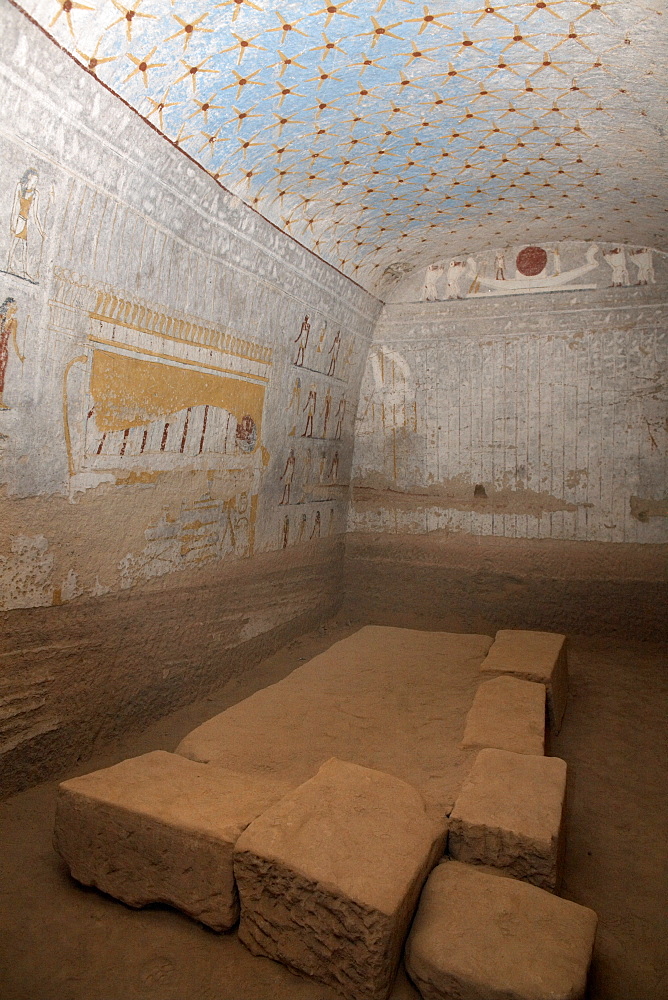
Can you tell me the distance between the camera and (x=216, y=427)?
433 cm

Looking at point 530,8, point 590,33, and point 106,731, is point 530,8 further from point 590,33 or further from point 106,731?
point 106,731

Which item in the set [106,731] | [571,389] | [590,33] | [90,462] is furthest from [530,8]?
[106,731]

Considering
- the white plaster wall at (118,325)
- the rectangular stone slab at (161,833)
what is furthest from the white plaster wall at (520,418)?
the rectangular stone slab at (161,833)

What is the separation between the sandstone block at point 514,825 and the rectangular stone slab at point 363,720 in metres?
0.17

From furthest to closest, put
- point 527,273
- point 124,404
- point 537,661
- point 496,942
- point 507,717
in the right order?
1. point 527,273
2. point 537,661
3. point 124,404
4. point 507,717
5. point 496,942

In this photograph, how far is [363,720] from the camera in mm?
3348

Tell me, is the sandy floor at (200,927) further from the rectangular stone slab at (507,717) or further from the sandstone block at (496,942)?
the rectangular stone slab at (507,717)

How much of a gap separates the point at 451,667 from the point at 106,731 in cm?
206

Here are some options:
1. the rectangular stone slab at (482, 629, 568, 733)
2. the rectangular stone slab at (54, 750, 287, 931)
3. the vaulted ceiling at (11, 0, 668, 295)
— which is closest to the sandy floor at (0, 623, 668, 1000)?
the rectangular stone slab at (54, 750, 287, 931)

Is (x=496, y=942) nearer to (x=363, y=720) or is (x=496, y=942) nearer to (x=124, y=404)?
(x=363, y=720)

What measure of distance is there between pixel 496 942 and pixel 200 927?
97cm

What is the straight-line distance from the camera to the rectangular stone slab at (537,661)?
3822 millimetres

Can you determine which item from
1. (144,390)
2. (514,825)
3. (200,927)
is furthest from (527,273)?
(200,927)

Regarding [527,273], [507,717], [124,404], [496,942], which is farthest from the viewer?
[527,273]
